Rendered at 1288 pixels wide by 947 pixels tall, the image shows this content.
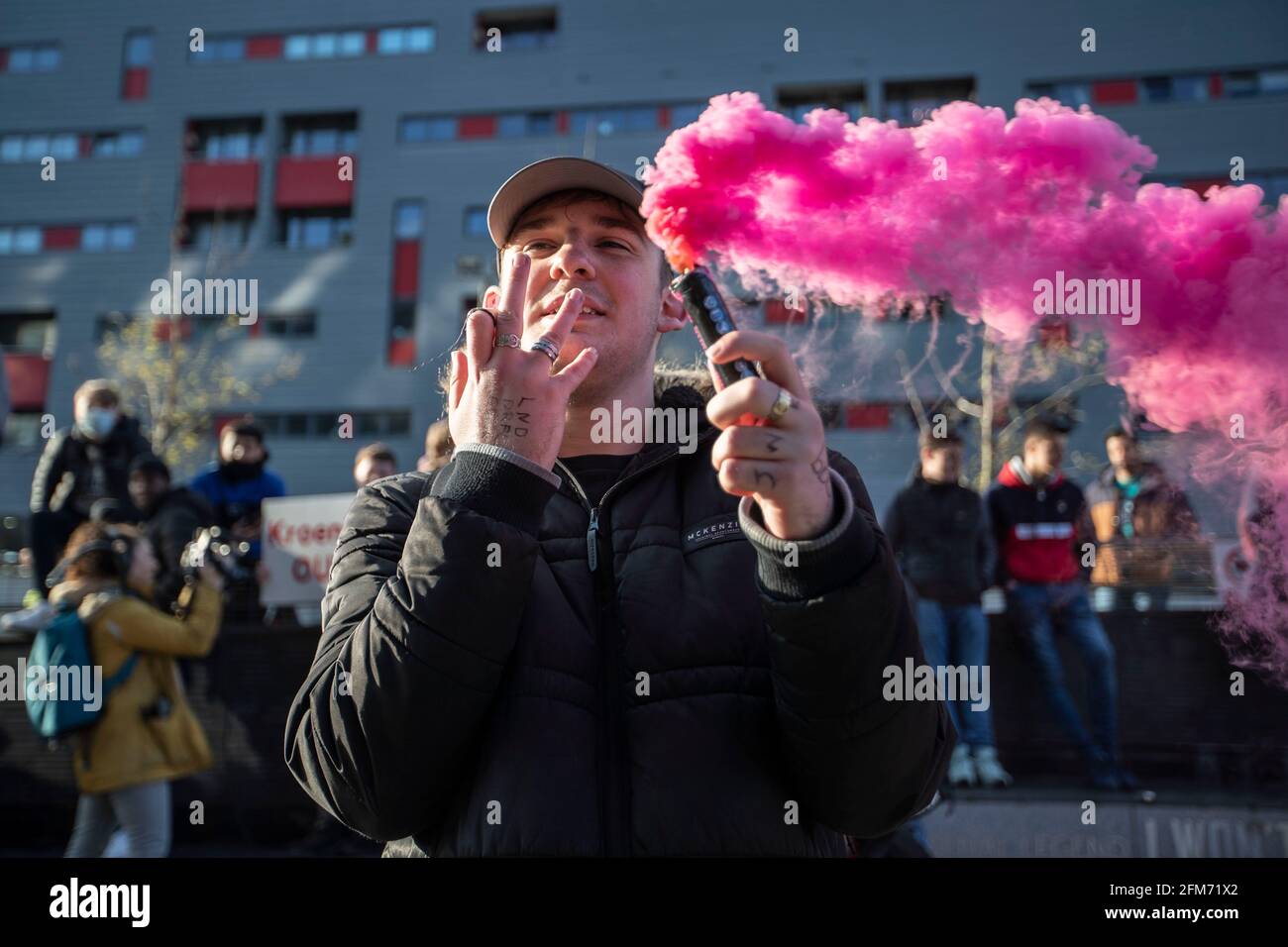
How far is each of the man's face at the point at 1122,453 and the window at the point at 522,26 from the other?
2577 cm

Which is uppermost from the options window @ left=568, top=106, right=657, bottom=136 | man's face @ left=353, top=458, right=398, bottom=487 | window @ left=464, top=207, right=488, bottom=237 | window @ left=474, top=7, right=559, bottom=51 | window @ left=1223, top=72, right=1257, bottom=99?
window @ left=474, top=7, right=559, bottom=51

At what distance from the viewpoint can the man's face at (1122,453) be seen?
16.6 feet

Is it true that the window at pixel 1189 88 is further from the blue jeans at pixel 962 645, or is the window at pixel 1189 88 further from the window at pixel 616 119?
the blue jeans at pixel 962 645

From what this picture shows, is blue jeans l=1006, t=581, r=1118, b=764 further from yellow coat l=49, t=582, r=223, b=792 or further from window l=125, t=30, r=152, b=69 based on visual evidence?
window l=125, t=30, r=152, b=69

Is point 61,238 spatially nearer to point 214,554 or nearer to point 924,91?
point 924,91

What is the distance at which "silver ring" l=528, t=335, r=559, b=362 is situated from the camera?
158cm

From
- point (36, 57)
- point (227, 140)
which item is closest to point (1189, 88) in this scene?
point (227, 140)

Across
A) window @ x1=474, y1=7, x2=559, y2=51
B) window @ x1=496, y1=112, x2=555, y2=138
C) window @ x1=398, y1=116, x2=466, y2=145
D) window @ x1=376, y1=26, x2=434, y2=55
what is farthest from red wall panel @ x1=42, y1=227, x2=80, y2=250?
window @ x1=496, y1=112, x2=555, y2=138

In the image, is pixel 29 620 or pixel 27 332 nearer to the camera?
pixel 29 620

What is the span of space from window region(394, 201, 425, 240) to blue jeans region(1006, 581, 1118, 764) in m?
26.1

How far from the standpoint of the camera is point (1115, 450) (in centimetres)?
535

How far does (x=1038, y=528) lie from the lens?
564cm

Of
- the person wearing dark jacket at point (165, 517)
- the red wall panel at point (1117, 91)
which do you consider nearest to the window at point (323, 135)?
the red wall panel at point (1117, 91)

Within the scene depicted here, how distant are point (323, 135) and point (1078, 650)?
99.5ft
